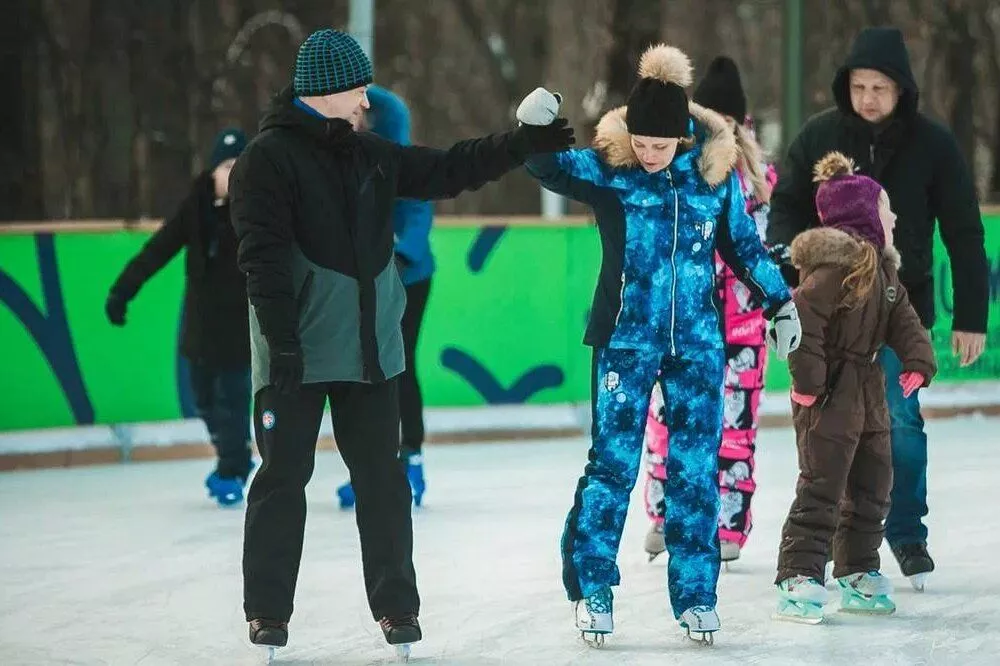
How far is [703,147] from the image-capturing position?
518 cm

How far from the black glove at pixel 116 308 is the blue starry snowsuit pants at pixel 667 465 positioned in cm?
275

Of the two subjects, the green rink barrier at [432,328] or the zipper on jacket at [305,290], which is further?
the green rink barrier at [432,328]

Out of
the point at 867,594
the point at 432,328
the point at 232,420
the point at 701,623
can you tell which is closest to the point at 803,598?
the point at 867,594

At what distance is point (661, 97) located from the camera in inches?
199

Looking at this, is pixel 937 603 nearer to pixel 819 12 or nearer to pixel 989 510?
pixel 989 510

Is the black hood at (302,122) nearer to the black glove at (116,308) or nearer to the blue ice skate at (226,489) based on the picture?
the black glove at (116,308)

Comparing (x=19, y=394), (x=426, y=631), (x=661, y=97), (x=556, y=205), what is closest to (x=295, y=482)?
(x=426, y=631)

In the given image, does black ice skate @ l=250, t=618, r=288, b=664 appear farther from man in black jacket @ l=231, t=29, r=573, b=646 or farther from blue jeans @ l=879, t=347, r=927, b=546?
blue jeans @ l=879, t=347, r=927, b=546

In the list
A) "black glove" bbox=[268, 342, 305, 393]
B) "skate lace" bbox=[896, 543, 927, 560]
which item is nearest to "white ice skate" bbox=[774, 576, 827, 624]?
"skate lace" bbox=[896, 543, 927, 560]

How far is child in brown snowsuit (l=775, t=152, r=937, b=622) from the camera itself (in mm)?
5371

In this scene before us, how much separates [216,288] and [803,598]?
302cm

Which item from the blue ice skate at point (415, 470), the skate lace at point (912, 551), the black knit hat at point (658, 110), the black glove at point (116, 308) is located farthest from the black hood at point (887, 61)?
the black glove at point (116, 308)

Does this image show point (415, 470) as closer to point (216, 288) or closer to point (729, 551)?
point (216, 288)

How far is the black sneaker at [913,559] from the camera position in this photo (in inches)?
233
